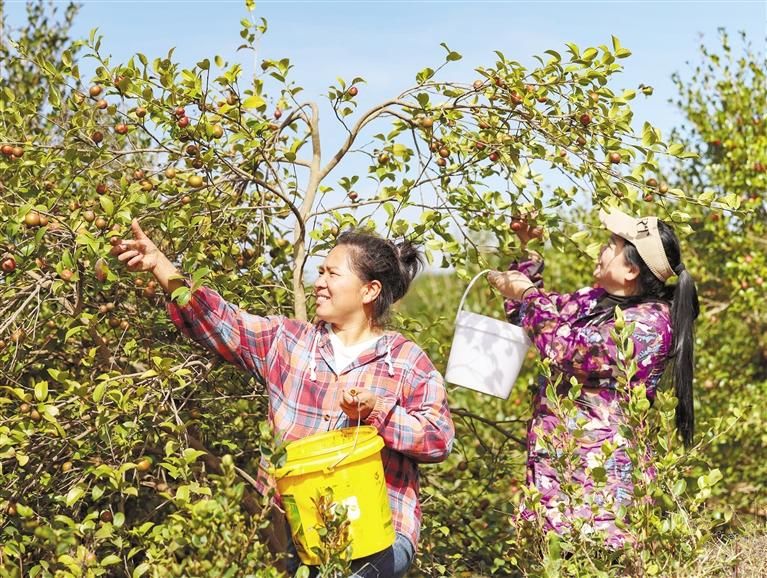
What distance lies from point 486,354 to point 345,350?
2.03ft

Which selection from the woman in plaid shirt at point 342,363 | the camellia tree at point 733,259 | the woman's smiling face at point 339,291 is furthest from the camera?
the camellia tree at point 733,259

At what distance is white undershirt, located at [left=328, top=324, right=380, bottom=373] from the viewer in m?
2.92

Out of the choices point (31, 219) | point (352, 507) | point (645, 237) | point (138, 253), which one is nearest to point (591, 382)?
point (645, 237)

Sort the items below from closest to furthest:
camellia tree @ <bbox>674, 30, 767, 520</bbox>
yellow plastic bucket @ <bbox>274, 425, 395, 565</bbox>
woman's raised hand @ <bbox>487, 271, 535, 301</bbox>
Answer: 1. yellow plastic bucket @ <bbox>274, 425, 395, 565</bbox>
2. woman's raised hand @ <bbox>487, 271, 535, 301</bbox>
3. camellia tree @ <bbox>674, 30, 767, 520</bbox>

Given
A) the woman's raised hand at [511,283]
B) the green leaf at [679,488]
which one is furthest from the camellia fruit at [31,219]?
the green leaf at [679,488]

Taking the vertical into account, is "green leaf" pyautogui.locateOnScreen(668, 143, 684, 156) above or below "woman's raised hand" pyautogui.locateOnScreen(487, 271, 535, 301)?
above

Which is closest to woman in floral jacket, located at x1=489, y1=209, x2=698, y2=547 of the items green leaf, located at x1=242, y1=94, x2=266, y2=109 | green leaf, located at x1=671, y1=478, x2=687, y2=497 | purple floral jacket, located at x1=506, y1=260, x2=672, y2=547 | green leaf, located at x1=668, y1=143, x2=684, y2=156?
purple floral jacket, located at x1=506, y1=260, x2=672, y2=547

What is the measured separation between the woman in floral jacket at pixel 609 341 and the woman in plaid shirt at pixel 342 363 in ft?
1.53

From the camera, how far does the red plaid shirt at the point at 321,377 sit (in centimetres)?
283

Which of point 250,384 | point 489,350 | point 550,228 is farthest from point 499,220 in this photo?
point 250,384

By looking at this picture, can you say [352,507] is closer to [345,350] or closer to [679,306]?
[345,350]

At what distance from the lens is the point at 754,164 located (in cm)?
655

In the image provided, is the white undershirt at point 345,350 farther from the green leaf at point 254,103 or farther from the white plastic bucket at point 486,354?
the green leaf at point 254,103

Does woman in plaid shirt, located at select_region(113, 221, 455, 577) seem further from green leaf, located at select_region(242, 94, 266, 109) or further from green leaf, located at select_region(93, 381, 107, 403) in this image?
green leaf, located at select_region(242, 94, 266, 109)
